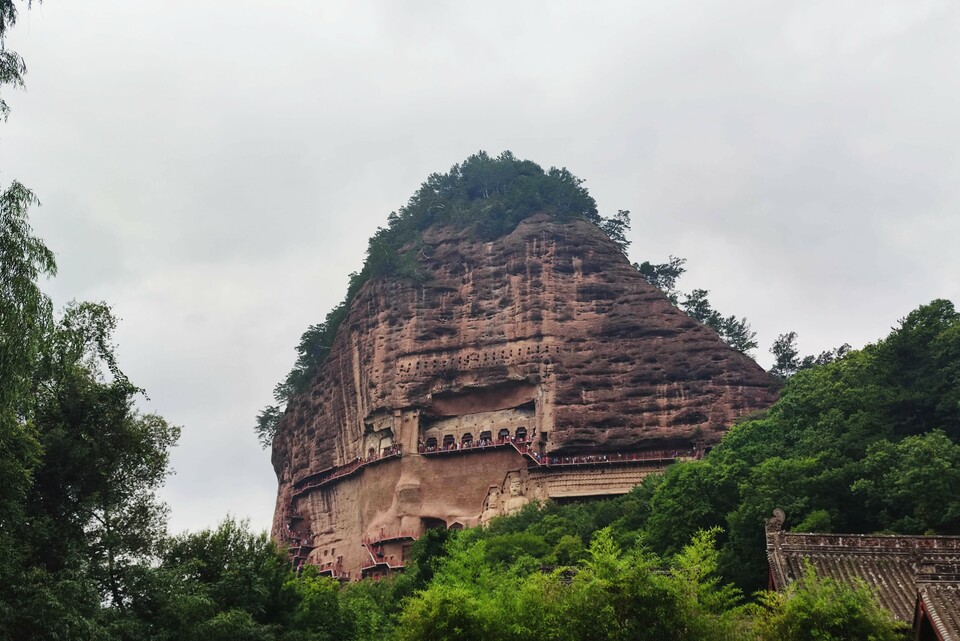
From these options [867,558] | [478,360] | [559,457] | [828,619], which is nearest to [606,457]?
[559,457]

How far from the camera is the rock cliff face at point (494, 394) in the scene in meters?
49.2

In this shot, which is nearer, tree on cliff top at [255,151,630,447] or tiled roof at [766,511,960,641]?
tiled roof at [766,511,960,641]

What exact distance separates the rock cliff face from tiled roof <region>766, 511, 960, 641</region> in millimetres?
27868

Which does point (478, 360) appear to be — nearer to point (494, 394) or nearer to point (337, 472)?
point (494, 394)

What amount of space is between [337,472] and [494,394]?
915 cm

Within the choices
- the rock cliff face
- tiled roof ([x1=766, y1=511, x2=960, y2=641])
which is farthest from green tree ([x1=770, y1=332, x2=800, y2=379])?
tiled roof ([x1=766, y1=511, x2=960, y2=641])

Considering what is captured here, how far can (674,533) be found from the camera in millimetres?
30344

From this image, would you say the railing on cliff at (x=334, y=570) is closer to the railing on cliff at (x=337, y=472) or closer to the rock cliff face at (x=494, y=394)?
A: the rock cliff face at (x=494, y=394)

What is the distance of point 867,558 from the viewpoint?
19.5 meters

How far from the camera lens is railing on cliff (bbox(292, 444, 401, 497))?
52.5m

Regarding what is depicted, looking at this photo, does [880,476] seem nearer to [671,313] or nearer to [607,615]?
[607,615]

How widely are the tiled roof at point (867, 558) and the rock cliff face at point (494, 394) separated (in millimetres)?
27868

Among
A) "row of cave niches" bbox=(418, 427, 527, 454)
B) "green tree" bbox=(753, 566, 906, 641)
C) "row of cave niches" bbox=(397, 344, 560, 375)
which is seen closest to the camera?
"green tree" bbox=(753, 566, 906, 641)

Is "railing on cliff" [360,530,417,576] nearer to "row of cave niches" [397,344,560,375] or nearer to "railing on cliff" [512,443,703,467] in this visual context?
"railing on cliff" [512,443,703,467]
